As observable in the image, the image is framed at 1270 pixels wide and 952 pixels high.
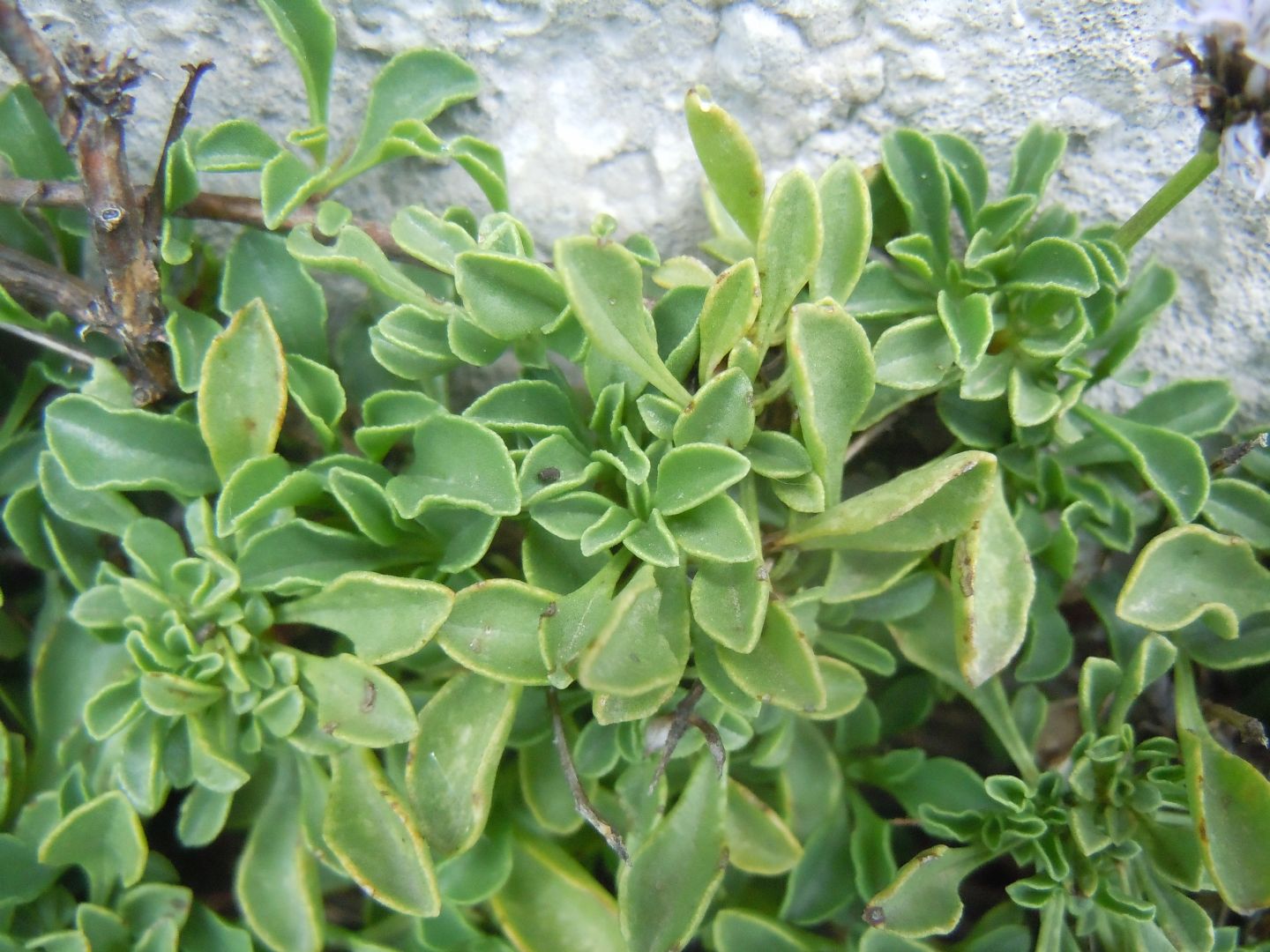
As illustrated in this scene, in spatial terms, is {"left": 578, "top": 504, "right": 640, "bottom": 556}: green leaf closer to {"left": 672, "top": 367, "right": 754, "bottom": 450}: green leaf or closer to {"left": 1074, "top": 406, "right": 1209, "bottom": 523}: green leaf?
{"left": 672, "top": 367, "right": 754, "bottom": 450}: green leaf

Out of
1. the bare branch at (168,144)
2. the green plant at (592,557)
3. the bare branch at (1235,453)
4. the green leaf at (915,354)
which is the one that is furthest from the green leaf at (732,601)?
the bare branch at (168,144)

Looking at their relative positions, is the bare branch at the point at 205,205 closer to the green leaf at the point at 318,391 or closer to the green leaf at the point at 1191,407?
the green leaf at the point at 318,391

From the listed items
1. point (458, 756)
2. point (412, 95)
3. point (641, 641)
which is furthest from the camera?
point (412, 95)

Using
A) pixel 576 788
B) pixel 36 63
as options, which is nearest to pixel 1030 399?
pixel 576 788

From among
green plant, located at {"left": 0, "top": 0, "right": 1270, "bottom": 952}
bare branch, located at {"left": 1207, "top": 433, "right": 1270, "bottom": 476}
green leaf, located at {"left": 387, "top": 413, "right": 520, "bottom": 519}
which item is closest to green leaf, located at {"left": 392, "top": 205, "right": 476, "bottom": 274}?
green plant, located at {"left": 0, "top": 0, "right": 1270, "bottom": 952}

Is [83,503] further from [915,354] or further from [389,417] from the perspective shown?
[915,354]

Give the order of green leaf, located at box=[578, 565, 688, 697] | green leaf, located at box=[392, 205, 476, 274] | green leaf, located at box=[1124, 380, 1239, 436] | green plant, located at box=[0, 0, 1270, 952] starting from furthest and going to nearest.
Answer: green leaf, located at box=[1124, 380, 1239, 436]
green leaf, located at box=[392, 205, 476, 274]
green plant, located at box=[0, 0, 1270, 952]
green leaf, located at box=[578, 565, 688, 697]
